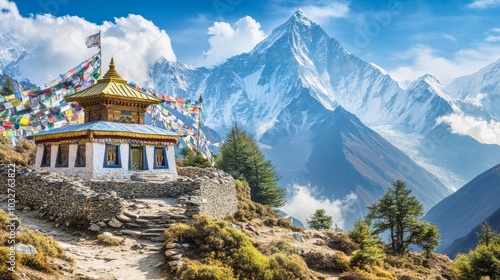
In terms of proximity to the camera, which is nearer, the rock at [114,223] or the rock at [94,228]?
→ the rock at [94,228]

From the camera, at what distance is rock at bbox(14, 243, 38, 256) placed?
12086 mm

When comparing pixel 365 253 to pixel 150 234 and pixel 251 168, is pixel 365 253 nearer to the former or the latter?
pixel 150 234

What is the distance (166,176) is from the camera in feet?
102

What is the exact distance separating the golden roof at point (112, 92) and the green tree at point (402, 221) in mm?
19083

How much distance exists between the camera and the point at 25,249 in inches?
483

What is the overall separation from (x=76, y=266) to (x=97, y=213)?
5.32 metres

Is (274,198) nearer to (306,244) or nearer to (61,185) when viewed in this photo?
(306,244)

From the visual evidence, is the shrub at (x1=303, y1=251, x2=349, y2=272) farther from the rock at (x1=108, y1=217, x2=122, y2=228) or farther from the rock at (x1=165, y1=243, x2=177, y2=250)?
the rock at (x1=108, y1=217, x2=122, y2=228)

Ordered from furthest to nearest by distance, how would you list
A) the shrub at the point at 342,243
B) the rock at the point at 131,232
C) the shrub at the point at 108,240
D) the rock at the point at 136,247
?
the shrub at the point at 342,243 → the rock at the point at 131,232 → the shrub at the point at 108,240 → the rock at the point at 136,247

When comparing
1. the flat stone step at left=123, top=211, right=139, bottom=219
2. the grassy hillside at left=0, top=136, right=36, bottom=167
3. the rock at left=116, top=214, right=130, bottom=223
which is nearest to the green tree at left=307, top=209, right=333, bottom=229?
the grassy hillside at left=0, top=136, right=36, bottom=167

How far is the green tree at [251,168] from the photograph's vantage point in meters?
43.7

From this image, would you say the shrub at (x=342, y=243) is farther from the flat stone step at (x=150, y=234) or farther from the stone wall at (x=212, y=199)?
the flat stone step at (x=150, y=234)

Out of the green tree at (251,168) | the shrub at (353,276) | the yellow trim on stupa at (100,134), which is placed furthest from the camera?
the green tree at (251,168)

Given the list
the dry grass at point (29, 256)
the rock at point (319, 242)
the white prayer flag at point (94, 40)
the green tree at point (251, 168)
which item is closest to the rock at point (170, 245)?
the dry grass at point (29, 256)
